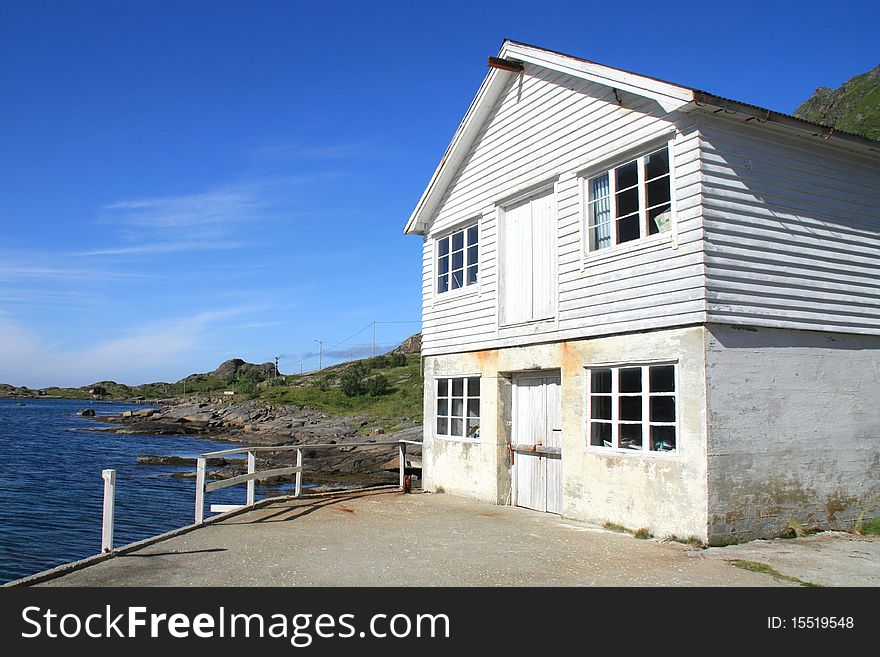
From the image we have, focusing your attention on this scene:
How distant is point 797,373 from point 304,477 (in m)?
22.1

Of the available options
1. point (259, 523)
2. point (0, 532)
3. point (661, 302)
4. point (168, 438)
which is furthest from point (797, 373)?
point (168, 438)

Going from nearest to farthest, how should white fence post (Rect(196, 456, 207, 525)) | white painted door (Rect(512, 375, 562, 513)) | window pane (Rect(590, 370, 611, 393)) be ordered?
white fence post (Rect(196, 456, 207, 525)), window pane (Rect(590, 370, 611, 393)), white painted door (Rect(512, 375, 562, 513))

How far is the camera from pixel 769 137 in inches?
405

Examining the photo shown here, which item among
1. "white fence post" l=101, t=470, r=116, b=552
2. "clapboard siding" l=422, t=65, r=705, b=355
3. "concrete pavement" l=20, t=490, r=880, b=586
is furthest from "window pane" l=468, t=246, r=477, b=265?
"white fence post" l=101, t=470, r=116, b=552

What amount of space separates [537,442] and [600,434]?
6.68 feet

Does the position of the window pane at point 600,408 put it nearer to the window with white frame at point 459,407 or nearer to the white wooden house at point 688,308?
the white wooden house at point 688,308

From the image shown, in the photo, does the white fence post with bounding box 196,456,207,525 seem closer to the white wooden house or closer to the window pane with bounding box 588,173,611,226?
the white wooden house

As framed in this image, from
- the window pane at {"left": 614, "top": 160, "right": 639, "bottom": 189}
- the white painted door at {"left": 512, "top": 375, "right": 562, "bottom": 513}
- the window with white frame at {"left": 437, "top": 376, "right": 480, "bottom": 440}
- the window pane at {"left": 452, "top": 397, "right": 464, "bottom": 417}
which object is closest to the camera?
the window pane at {"left": 614, "top": 160, "right": 639, "bottom": 189}

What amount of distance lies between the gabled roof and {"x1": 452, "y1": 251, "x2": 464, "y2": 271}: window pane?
134 centimetres

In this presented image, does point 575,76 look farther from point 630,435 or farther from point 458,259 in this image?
point 630,435

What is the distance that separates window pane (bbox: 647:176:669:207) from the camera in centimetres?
1028

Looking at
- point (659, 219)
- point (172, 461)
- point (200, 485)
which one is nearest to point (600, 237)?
point (659, 219)

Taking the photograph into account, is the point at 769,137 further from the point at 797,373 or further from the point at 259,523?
the point at 259,523

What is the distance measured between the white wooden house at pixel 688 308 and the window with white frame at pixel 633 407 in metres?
0.03
